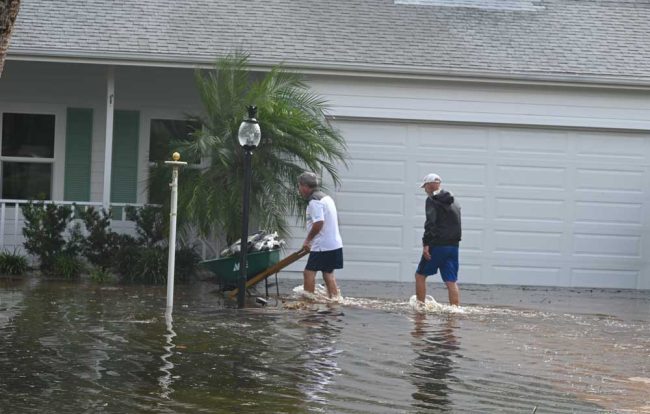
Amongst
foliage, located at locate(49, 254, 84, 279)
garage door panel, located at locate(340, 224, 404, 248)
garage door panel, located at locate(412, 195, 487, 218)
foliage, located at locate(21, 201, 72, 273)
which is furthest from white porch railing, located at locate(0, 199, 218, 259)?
garage door panel, located at locate(412, 195, 487, 218)

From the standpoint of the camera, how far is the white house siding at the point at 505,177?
681 inches

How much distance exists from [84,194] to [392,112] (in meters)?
5.37

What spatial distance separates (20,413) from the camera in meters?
6.95

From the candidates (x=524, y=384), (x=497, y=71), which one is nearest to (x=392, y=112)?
(x=497, y=71)

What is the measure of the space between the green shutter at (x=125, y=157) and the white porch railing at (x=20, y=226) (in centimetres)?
110

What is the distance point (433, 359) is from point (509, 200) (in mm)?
8310

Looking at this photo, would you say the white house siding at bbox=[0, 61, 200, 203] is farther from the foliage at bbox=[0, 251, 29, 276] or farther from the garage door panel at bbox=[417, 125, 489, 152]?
the garage door panel at bbox=[417, 125, 489, 152]

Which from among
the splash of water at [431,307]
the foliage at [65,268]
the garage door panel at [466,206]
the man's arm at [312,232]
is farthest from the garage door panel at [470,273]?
the foliage at [65,268]

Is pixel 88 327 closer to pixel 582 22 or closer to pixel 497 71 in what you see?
pixel 497 71

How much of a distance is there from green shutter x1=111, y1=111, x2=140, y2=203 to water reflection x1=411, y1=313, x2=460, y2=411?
7.39 metres

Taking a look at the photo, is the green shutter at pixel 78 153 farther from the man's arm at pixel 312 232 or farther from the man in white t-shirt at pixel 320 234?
the man's arm at pixel 312 232

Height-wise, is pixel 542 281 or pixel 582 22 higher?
pixel 582 22

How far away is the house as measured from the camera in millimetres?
17094

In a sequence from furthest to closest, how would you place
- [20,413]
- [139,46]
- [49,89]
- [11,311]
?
[49,89] < [139,46] < [11,311] < [20,413]
